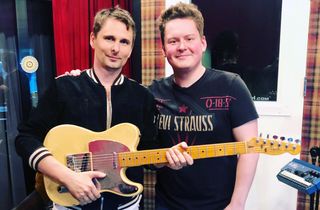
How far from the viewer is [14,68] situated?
217 centimetres

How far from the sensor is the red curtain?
217 cm

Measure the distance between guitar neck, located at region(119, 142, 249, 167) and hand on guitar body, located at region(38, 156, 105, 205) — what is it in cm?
17

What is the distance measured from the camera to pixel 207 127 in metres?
1.35

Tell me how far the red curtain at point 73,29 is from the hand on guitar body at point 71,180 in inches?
46.7

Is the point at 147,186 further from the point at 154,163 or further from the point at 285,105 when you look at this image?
the point at 285,105

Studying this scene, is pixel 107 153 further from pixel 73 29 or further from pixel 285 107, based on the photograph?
pixel 285 107

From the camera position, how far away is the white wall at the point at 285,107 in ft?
6.50

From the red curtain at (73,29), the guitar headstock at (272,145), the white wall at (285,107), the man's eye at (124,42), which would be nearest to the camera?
the guitar headstock at (272,145)

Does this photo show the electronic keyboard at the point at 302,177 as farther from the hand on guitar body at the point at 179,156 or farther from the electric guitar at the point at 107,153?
Answer: the hand on guitar body at the point at 179,156

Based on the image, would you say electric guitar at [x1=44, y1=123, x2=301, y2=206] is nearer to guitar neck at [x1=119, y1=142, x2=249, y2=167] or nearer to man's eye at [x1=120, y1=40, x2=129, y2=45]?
guitar neck at [x1=119, y1=142, x2=249, y2=167]

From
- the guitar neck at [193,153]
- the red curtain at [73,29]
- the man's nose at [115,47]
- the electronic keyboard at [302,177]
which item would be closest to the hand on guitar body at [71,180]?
the guitar neck at [193,153]

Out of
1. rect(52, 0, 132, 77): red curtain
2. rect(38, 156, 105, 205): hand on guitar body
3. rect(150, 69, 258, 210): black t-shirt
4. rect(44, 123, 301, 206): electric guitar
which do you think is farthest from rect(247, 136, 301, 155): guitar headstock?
rect(52, 0, 132, 77): red curtain

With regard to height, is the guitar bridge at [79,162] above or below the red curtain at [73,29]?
below

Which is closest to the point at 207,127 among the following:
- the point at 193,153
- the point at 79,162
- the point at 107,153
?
the point at 193,153
